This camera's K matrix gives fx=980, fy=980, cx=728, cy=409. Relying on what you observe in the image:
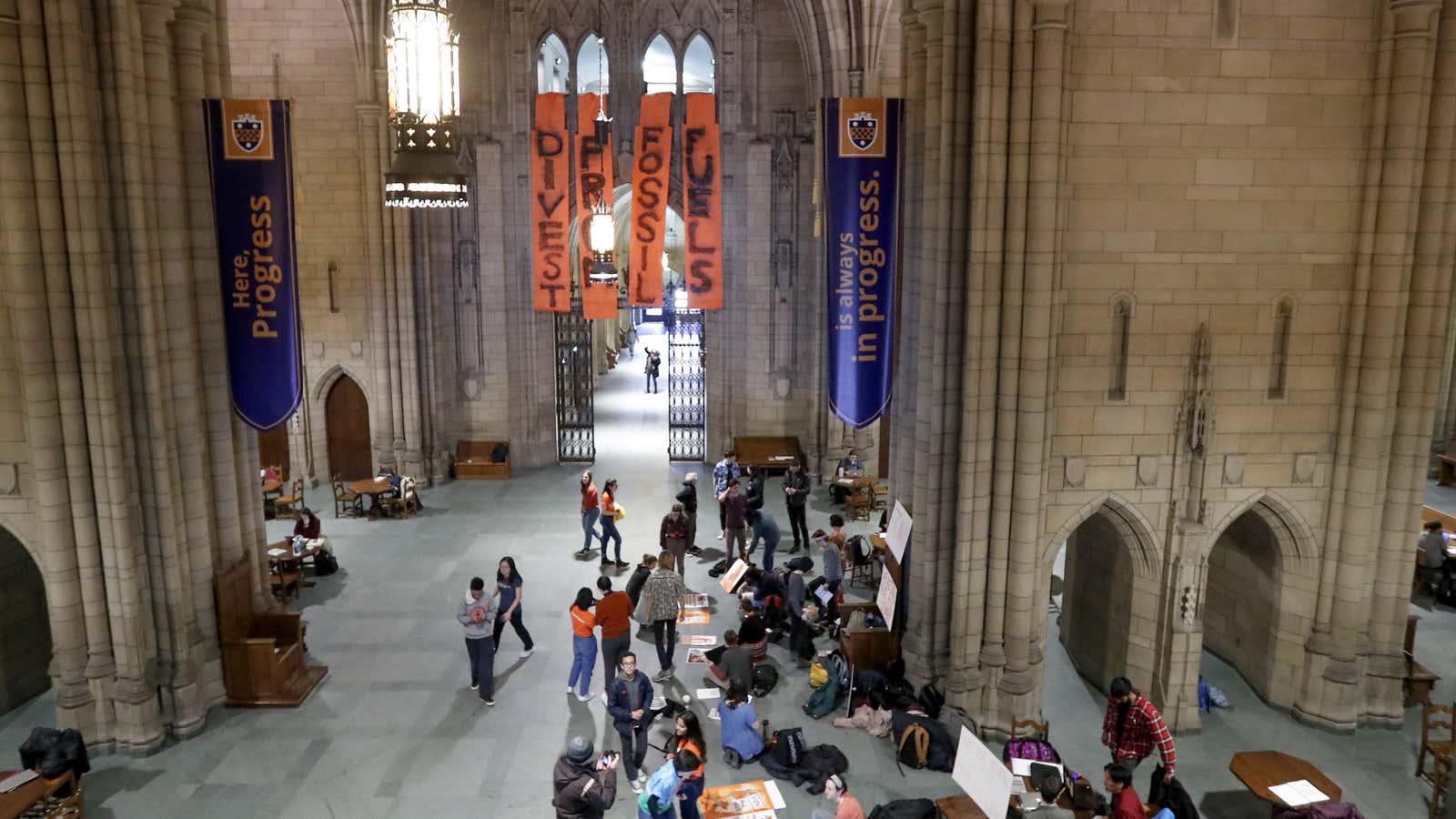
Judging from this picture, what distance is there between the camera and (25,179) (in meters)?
10.7

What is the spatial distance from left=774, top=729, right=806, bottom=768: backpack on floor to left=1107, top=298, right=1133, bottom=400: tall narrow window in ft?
18.1

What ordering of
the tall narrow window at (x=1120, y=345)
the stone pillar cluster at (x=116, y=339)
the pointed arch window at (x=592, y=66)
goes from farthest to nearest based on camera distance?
the pointed arch window at (x=592, y=66) < the tall narrow window at (x=1120, y=345) < the stone pillar cluster at (x=116, y=339)

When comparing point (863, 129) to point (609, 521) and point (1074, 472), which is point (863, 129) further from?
point (609, 521)

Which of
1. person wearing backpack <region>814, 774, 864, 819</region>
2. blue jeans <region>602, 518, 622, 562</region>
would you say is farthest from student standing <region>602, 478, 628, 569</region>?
person wearing backpack <region>814, 774, 864, 819</region>

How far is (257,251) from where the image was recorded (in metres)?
12.9

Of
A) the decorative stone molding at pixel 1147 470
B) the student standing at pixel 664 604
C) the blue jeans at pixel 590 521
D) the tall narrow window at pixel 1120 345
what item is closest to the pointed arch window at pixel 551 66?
the blue jeans at pixel 590 521

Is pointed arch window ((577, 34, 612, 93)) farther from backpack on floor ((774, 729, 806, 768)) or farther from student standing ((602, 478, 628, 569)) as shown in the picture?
backpack on floor ((774, 729, 806, 768))

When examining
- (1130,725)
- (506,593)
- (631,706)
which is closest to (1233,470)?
(1130,725)

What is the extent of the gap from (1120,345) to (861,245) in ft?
11.8

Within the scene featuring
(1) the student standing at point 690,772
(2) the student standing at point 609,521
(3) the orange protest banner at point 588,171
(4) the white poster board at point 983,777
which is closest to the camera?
(4) the white poster board at point 983,777

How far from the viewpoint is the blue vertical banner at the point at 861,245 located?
12789mm

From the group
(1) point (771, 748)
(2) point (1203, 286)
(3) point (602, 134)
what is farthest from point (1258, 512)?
(3) point (602, 134)

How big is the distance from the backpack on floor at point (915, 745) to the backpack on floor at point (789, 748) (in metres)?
1.15

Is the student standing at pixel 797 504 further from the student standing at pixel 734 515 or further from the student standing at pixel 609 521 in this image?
the student standing at pixel 609 521
